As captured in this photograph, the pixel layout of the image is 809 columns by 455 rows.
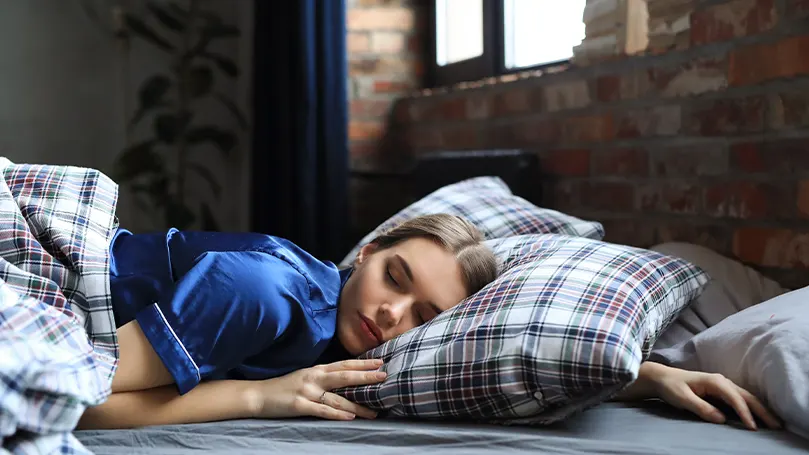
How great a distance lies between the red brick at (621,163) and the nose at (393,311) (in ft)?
2.88

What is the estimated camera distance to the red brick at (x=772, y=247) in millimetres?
1520

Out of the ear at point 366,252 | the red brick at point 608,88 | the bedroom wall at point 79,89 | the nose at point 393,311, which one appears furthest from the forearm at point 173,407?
the bedroom wall at point 79,89

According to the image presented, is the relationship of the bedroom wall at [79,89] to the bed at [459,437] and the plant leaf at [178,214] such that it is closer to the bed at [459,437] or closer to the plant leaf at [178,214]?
the plant leaf at [178,214]

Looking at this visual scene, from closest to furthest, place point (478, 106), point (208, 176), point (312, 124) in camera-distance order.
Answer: point (478, 106)
point (312, 124)
point (208, 176)

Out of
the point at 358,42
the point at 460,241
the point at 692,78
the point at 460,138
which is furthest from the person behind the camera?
the point at 358,42

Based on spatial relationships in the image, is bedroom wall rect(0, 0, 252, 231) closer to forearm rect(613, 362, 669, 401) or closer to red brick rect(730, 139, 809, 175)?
red brick rect(730, 139, 809, 175)

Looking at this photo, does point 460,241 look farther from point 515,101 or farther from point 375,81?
point 375,81

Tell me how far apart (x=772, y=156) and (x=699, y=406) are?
0.67m

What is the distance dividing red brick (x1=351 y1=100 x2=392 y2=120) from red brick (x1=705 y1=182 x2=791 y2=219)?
5.11ft

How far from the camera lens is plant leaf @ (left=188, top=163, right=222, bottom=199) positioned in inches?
154

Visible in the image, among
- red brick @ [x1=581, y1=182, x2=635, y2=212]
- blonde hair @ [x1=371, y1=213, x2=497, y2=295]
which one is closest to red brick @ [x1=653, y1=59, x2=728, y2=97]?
red brick @ [x1=581, y1=182, x2=635, y2=212]

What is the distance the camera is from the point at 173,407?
111cm

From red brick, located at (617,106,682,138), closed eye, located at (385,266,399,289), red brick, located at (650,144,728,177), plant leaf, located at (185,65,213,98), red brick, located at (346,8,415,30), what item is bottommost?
closed eye, located at (385,266,399,289)

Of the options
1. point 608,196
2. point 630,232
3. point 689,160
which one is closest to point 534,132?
point 608,196
